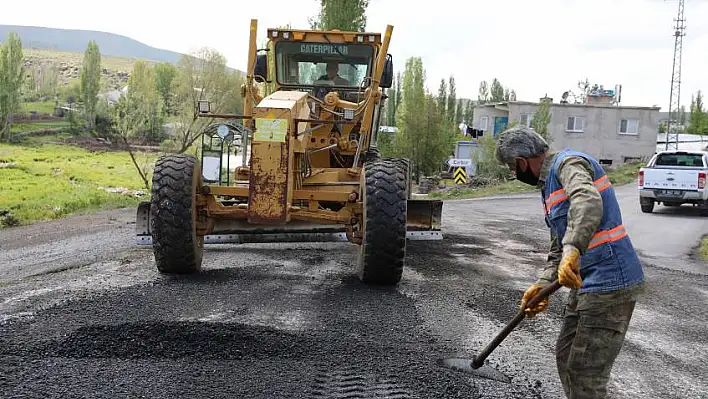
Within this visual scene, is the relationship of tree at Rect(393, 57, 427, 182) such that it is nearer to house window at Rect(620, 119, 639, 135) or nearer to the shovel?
house window at Rect(620, 119, 639, 135)

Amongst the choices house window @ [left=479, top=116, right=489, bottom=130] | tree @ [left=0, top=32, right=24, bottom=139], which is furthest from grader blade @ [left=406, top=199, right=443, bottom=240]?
tree @ [left=0, top=32, right=24, bottom=139]

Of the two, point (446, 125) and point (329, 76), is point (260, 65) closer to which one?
point (329, 76)

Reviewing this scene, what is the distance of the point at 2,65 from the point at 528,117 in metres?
52.3

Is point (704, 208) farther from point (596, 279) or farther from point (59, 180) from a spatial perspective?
point (59, 180)

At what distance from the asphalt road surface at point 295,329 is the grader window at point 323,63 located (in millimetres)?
2211

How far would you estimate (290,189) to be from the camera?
7156 millimetres

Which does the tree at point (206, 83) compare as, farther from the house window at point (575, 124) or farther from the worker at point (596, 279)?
the worker at point (596, 279)

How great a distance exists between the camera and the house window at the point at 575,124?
50.1 m

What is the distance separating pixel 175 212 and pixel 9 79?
241 feet

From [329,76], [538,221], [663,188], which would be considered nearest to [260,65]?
[329,76]

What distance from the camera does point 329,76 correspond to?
9.47 meters

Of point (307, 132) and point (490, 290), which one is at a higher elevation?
point (307, 132)

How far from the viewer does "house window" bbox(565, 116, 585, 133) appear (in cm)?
5006

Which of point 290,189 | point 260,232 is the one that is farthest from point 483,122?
point 290,189
